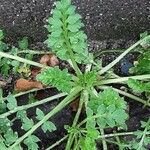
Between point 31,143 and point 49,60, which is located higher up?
point 49,60

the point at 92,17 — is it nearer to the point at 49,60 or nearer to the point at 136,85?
the point at 49,60

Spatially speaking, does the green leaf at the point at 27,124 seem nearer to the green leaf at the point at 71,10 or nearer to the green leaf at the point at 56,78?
the green leaf at the point at 56,78

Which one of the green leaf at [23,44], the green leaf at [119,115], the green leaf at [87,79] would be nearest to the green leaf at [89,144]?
the green leaf at [119,115]

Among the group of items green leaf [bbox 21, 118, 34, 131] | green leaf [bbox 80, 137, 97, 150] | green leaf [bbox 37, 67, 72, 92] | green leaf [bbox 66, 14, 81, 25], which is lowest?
green leaf [bbox 80, 137, 97, 150]

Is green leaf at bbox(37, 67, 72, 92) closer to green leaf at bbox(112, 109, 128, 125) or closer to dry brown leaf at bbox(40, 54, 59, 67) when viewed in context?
green leaf at bbox(112, 109, 128, 125)

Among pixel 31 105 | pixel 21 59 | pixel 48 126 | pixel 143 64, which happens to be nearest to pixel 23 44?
pixel 21 59

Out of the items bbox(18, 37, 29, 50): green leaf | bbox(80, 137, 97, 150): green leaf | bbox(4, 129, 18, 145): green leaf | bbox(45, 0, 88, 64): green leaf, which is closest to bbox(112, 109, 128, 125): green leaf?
bbox(80, 137, 97, 150): green leaf

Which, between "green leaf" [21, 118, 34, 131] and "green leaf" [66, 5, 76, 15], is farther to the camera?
"green leaf" [21, 118, 34, 131]

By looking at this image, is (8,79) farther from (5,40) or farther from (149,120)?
(149,120)
